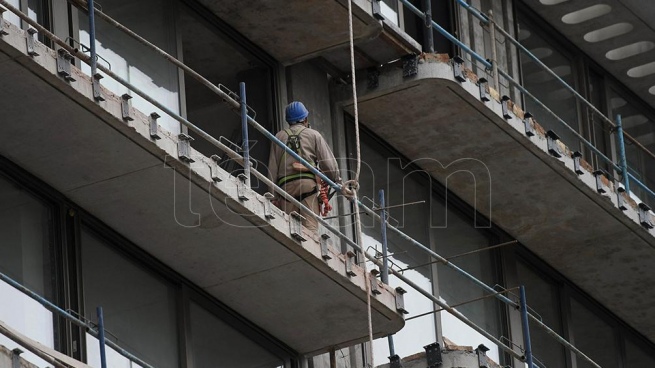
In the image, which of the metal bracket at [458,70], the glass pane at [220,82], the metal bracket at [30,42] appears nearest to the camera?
→ the metal bracket at [30,42]

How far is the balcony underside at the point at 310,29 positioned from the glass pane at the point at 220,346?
2.74m

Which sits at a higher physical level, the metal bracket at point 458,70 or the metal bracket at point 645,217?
the metal bracket at point 458,70

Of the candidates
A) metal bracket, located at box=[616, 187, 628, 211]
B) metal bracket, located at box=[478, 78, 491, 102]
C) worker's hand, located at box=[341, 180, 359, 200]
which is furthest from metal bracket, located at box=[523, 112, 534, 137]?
worker's hand, located at box=[341, 180, 359, 200]

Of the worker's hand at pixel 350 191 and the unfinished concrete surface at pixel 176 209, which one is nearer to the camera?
the unfinished concrete surface at pixel 176 209

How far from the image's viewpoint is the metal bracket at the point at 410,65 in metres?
20.3

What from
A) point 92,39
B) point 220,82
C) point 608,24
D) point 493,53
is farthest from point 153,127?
point 608,24

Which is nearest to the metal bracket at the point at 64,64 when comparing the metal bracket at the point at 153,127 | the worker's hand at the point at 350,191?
the metal bracket at the point at 153,127

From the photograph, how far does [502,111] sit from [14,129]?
5972 mm

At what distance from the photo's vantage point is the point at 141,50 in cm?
1867

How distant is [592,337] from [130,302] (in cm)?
779

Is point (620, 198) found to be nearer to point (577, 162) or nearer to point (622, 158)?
point (577, 162)

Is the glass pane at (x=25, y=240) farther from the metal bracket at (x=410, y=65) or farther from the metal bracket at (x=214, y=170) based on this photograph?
the metal bracket at (x=410, y=65)

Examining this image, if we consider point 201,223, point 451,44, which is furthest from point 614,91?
point 201,223

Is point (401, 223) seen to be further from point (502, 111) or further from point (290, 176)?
point (290, 176)
